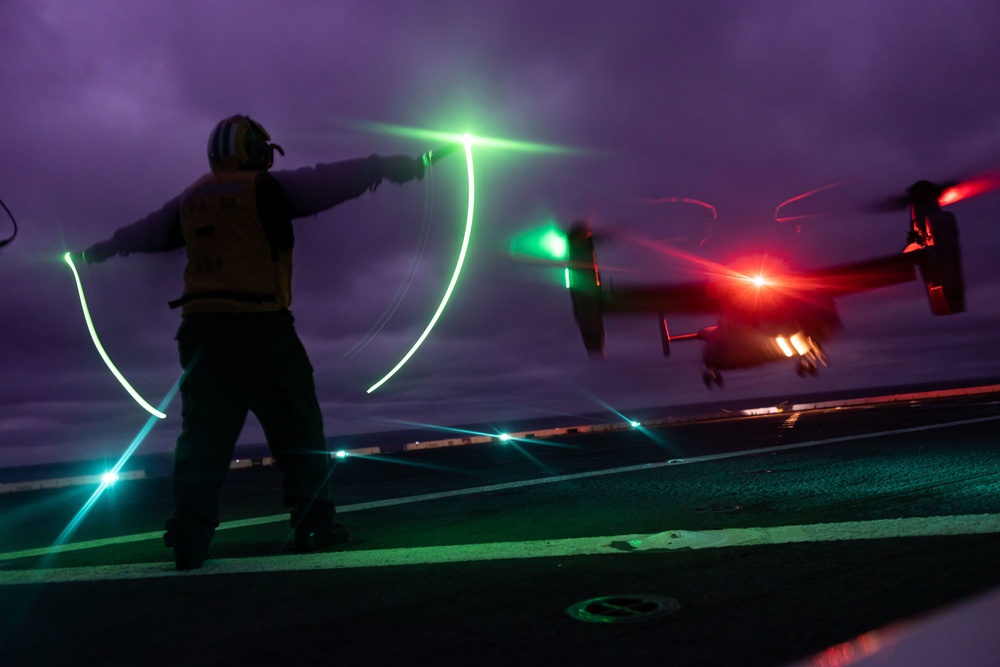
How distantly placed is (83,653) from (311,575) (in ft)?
3.01

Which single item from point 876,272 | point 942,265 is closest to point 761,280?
point 876,272

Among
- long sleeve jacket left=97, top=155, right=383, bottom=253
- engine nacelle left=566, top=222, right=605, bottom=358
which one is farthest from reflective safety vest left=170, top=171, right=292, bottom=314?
engine nacelle left=566, top=222, right=605, bottom=358

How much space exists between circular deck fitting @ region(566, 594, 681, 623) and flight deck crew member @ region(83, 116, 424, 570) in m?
1.98

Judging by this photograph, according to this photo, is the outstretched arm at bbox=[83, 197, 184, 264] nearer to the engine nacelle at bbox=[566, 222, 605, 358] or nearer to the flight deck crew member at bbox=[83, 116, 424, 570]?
the flight deck crew member at bbox=[83, 116, 424, 570]

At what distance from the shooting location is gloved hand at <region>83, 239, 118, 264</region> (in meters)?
4.47

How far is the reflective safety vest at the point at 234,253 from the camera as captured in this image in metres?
3.68

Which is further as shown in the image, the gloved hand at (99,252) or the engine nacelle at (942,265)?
the engine nacelle at (942,265)

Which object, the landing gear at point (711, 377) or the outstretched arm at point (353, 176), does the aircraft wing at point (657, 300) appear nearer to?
the landing gear at point (711, 377)

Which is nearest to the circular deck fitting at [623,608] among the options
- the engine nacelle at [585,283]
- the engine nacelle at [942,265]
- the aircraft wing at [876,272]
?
the engine nacelle at [585,283]

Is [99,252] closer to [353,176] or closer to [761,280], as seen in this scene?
[353,176]

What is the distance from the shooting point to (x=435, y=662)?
1.60 meters

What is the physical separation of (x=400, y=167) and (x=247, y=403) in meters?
1.44

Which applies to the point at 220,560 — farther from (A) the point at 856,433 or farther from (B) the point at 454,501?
(A) the point at 856,433

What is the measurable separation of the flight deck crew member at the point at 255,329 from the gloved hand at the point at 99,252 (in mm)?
958
